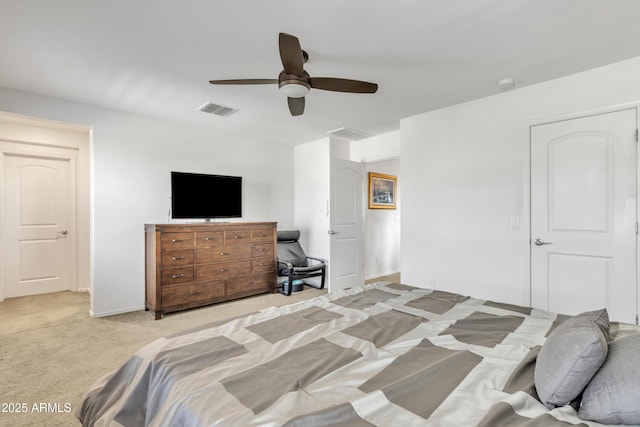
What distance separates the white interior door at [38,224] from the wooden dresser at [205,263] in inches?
76.1

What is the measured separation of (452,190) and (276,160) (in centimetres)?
295

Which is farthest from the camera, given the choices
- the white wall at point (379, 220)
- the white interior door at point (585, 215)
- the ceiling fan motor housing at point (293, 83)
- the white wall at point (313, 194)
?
the white wall at point (313, 194)

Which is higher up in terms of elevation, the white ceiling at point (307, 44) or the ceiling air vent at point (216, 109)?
the white ceiling at point (307, 44)

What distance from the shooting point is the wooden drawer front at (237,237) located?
13.7ft

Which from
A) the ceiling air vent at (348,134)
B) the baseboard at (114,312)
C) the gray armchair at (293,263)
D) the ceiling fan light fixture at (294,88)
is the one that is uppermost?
the ceiling air vent at (348,134)

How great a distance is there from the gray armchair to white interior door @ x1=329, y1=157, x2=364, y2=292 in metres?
0.26

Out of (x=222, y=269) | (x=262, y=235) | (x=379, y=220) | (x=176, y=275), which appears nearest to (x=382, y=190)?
(x=379, y=220)

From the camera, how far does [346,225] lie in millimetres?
4945

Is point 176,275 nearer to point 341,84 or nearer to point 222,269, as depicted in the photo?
point 222,269

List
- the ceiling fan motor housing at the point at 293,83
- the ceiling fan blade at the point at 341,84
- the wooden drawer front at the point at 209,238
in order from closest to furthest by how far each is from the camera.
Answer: the ceiling fan motor housing at the point at 293,83 < the ceiling fan blade at the point at 341,84 < the wooden drawer front at the point at 209,238

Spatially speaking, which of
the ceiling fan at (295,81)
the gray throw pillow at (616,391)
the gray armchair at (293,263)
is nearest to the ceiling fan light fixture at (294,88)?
the ceiling fan at (295,81)

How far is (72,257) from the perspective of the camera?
4.81 m

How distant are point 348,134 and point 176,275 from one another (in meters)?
3.07

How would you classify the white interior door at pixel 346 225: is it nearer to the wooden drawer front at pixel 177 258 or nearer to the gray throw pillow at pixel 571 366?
the wooden drawer front at pixel 177 258
